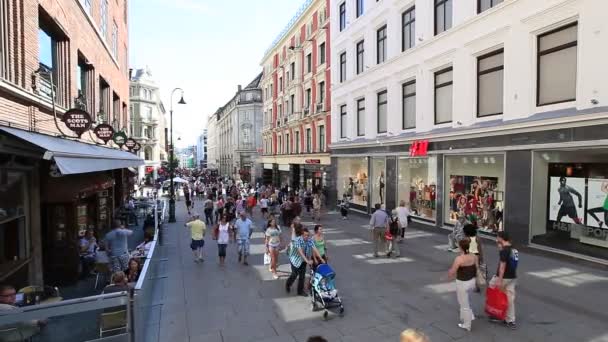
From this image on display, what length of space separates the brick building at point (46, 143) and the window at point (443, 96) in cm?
1246

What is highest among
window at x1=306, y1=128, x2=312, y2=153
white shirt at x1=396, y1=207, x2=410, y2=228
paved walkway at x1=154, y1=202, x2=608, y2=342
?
window at x1=306, y1=128, x2=312, y2=153

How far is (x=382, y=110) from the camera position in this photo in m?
20.9

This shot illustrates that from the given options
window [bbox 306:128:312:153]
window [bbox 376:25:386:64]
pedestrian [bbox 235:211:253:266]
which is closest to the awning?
pedestrian [bbox 235:211:253:266]

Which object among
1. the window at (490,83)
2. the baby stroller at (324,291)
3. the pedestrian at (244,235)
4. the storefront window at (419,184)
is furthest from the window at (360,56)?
the baby stroller at (324,291)

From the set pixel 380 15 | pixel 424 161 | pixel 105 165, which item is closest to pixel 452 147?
pixel 424 161

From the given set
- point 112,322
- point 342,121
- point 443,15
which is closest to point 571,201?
point 443,15

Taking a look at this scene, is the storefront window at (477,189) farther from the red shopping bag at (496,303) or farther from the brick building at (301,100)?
the brick building at (301,100)

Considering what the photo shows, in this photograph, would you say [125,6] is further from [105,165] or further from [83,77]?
[105,165]

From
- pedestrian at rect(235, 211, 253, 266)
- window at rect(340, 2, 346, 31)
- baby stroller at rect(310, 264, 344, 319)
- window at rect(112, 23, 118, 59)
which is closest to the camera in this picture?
baby stroller at rect(310, 264, 344, 319)

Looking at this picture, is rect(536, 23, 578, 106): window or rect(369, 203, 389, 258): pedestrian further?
rect(369, 203, 389, 258): pedestrian

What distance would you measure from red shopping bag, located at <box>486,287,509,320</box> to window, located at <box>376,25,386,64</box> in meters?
16.1

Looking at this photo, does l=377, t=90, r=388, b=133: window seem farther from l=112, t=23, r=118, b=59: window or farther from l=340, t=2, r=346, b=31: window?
l=112, t=23, r=118, b=59: window

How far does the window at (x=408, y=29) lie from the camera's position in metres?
17.9

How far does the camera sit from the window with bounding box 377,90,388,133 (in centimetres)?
2070
